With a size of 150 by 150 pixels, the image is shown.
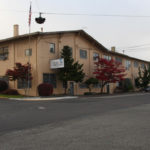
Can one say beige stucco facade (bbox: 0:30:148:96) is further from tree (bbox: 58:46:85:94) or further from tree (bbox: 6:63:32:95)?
tree (bbox: 58:46:85:94)

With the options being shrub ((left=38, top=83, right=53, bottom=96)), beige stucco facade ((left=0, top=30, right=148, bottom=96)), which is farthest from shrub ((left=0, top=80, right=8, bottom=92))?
shrub ((left=38, top=83, right=53, bottom=96))

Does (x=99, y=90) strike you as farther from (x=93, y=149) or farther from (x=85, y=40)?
(x=93, y=149)

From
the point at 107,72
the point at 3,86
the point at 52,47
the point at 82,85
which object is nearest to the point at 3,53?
the point at 3,86

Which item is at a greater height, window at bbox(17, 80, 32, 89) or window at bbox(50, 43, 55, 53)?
window at bbox(50, 43, 55, 53)

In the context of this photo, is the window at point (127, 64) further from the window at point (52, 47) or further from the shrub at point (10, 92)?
the shrub at point (10, 92)

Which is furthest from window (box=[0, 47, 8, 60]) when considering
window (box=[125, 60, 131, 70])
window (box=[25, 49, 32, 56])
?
window (box=[125, 60, 131, 70])

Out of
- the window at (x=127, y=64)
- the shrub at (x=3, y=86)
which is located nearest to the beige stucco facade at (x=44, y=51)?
the shrub at (x=3, y=86)

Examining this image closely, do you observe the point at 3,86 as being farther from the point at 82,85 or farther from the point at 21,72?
the point at 82,85

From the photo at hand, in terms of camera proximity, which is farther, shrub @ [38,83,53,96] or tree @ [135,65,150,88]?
tree @ [135,65,150,88]

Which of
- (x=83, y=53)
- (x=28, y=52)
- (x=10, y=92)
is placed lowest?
(x=10, y=92)

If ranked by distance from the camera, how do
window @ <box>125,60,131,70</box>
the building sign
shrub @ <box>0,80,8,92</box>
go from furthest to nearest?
window @ <box>125,60,131,70</box> → shrub @ <box>0,80,8,92</box> → the building sign

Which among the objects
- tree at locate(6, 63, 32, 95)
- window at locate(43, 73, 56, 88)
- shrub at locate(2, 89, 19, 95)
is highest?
tree at locate(6, 63, 32, 95)

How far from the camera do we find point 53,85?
26.9 m

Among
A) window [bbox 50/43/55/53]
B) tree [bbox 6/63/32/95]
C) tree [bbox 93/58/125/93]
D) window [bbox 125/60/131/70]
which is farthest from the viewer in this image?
window [bbox 125/60/131/70]
